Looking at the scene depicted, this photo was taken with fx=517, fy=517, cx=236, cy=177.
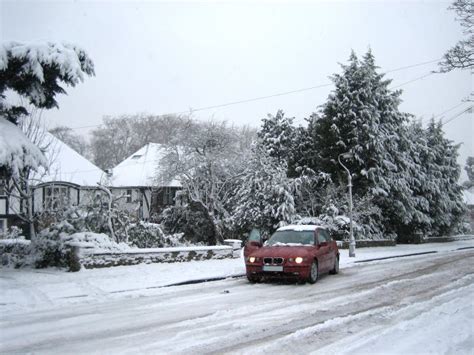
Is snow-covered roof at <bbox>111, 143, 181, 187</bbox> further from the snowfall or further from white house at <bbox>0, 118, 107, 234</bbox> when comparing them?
the snowfall

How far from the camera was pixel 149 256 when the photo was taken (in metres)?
17.9

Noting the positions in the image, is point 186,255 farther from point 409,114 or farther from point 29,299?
point 409,114

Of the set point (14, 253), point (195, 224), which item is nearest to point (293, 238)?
point (14, 253)

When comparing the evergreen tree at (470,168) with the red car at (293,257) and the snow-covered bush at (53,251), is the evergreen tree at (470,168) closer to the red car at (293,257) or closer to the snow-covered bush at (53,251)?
the red car at (293,257)

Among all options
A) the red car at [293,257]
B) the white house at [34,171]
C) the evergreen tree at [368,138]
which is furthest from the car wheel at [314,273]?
the evergreen tree at [368,138]

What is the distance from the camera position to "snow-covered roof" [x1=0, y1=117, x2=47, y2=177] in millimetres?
12821

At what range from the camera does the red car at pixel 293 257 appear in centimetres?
1373

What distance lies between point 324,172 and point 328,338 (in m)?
29.3

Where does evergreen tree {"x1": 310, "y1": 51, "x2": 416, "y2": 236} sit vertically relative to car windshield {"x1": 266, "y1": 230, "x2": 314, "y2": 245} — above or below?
above

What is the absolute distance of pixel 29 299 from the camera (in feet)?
36.3

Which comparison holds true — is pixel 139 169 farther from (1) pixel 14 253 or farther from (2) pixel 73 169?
(1) pixel 14 253

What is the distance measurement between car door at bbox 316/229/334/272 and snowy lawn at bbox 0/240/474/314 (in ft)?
8.84

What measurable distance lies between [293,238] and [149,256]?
5.39 meters

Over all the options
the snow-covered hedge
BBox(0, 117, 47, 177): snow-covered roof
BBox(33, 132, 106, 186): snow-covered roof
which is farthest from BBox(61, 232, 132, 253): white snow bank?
BBox(33, 132, 106, 186): snow-covered roof
